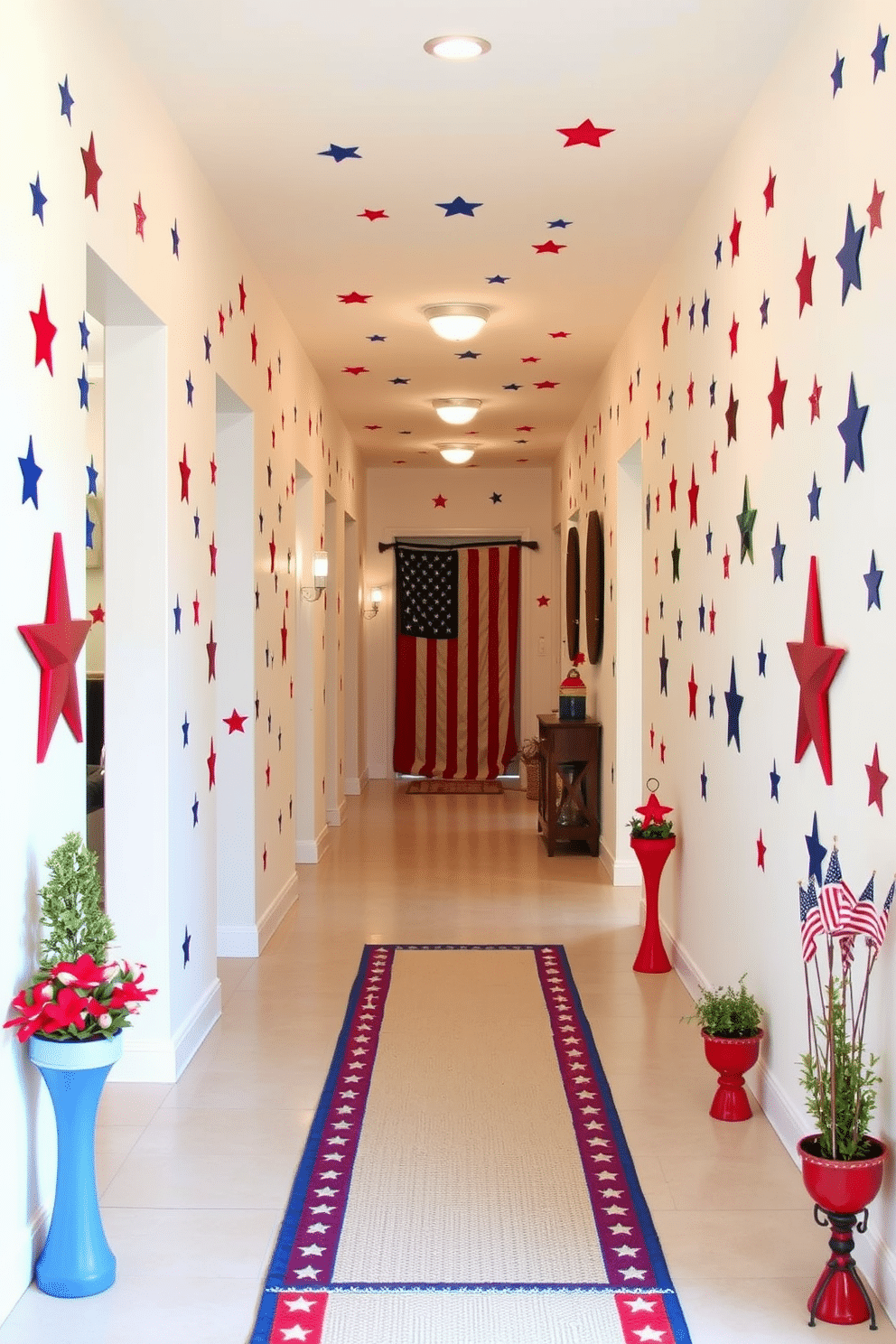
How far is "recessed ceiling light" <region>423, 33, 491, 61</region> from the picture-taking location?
312cm

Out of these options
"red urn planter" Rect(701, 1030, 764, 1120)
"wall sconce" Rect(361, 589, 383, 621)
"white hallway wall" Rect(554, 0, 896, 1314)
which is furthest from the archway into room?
"wall sconce" Rect(361, 589, 383, 621)

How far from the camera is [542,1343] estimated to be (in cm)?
229

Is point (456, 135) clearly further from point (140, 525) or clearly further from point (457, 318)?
point (457, 318)

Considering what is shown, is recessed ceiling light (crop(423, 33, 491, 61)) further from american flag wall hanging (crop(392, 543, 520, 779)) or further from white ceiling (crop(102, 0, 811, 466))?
american flag wall hanging (crop(392, 543, 520, 779))

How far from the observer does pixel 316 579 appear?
22.2 ft

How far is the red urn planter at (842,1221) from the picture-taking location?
2332mm

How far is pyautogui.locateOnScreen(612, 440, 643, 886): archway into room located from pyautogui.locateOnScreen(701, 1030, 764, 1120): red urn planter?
3.11 m

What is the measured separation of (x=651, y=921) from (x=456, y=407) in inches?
159

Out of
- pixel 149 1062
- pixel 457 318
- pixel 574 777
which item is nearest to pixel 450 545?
pixel 574 777

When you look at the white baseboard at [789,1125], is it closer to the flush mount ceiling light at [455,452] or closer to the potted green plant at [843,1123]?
the potted green plant at [843,1123]

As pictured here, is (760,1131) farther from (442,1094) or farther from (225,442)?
(225,442)

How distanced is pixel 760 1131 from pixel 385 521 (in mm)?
8319

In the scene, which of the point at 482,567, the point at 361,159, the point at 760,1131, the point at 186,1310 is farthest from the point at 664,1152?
the point at 482,567

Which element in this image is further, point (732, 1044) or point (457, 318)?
point (457, 318)
